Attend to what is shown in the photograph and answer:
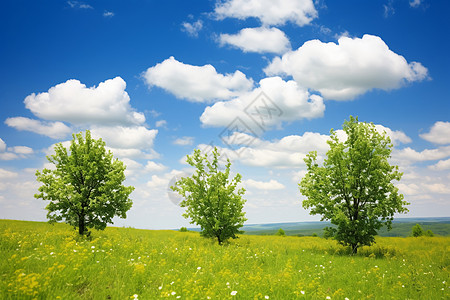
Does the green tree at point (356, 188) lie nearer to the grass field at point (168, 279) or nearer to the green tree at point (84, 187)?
the grass field at point (168, 279)

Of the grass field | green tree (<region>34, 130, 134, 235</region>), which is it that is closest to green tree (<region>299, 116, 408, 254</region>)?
the grass field

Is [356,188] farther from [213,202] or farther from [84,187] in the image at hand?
[84,187]

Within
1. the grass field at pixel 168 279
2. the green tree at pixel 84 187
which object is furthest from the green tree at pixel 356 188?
the green tree at pixel 84 187

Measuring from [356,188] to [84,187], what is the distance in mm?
19564

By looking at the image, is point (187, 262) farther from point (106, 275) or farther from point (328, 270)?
point (328, 270)

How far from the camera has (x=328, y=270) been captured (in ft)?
41.2

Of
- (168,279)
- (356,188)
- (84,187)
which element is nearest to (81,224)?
(84,187)

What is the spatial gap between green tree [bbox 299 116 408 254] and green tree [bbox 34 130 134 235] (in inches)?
558

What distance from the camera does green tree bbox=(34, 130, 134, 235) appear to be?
18562mm

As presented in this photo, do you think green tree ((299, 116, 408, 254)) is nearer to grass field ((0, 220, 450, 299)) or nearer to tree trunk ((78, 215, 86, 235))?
grass field ((0, 220, 450, 299))

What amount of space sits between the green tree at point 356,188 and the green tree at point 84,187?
558 inches

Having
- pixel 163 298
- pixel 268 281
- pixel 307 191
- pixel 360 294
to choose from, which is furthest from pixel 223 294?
pixel 307 191

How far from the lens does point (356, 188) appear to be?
61.9 feet

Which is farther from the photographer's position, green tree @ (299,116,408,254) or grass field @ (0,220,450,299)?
green tree @ (299,116,408,254)
